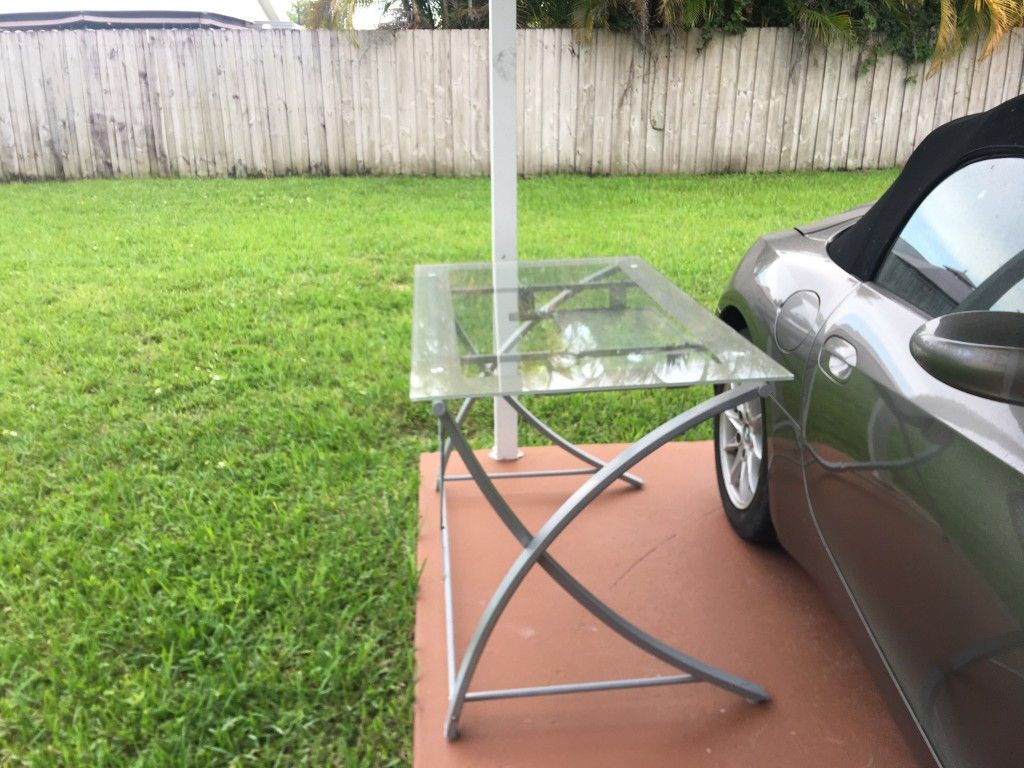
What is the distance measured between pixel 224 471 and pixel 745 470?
2.10m

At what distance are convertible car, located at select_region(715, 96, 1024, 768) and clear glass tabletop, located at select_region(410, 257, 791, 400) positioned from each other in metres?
0.24

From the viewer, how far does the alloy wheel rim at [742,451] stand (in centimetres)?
283

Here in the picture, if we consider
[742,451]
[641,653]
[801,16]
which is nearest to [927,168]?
[742,451]

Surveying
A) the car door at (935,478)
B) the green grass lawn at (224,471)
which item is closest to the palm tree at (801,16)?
the green grass lawn at (224,471)

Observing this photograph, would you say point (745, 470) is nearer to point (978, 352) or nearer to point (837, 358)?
point (837, 358)

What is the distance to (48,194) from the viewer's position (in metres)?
9.55

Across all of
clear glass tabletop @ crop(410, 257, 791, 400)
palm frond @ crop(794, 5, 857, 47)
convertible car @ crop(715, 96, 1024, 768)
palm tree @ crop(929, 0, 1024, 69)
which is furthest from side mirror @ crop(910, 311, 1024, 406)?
palm tree @ crop(929, 0, 1024, 69)

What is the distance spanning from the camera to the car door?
1.39 metres

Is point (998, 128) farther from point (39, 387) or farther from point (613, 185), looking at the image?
point (613, 185)

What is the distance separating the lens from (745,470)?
2.97m

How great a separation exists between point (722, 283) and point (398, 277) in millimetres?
2350

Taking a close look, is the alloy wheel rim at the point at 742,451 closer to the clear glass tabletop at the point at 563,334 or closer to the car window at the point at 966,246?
the clear glass tabletop at the point at 563,334

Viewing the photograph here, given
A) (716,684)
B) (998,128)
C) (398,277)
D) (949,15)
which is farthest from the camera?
(949,15)

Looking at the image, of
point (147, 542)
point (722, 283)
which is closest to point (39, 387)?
point (147, 542)
